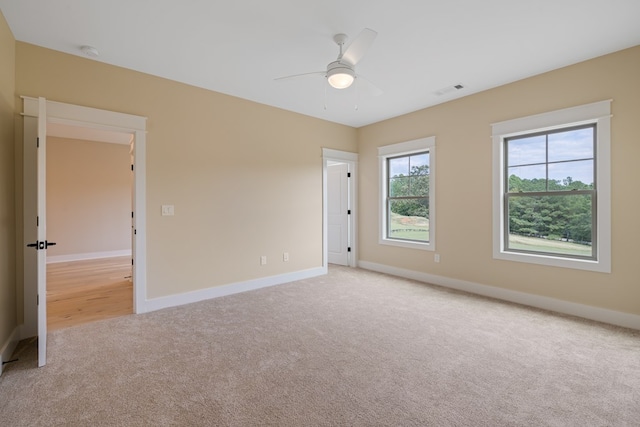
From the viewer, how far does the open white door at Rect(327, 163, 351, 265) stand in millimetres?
5926

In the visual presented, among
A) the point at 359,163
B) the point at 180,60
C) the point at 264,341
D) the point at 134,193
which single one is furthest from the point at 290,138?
the point at 264,341

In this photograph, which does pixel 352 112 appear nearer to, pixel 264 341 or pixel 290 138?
pixel 290 138

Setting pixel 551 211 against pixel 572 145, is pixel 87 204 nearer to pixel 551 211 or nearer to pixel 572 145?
pixel 551 211

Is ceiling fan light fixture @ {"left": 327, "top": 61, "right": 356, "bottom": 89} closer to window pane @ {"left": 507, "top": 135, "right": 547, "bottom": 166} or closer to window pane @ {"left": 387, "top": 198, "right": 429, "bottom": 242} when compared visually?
window pane @ {"left": 507, "top": 135, "right": 547, "bottom": 166}

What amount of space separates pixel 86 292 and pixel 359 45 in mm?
4816

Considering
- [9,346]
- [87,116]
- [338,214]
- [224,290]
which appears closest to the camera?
[9,346]

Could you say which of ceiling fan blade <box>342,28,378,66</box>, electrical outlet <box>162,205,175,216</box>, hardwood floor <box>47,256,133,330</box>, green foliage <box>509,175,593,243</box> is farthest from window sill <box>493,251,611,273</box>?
hardwood floor <box>47,256,133,330</box>

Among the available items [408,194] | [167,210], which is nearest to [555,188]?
[408,194]

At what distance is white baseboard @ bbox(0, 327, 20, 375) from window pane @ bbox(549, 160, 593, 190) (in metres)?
5.53

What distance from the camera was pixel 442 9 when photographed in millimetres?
2348

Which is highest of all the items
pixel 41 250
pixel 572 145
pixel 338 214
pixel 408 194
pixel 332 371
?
pixel 572 145

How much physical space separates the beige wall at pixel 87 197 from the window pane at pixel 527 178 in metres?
8.11

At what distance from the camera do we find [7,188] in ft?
8.28

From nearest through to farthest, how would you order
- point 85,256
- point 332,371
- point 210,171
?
point 332,371
point 210,171
point 85,256
